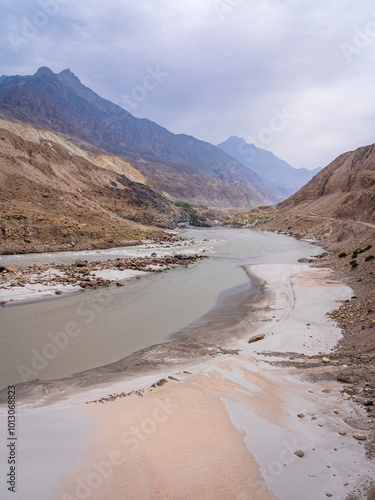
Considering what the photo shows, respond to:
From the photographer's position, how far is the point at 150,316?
1310 cm

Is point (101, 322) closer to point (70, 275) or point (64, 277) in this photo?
point (64, 277)

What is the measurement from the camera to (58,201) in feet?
126

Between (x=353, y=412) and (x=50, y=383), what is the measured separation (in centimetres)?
685

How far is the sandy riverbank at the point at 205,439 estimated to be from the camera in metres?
3.51

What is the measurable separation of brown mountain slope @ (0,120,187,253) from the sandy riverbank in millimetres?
26353

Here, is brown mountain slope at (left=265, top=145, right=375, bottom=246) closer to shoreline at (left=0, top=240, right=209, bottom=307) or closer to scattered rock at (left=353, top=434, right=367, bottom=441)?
shoreline at (left=0, top=240, right=209, bottom=307)

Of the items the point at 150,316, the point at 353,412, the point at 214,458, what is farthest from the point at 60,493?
the point at 150,316

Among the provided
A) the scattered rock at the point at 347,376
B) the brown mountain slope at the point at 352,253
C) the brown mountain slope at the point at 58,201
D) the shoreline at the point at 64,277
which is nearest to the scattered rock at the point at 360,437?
the brown mountain slope at the point at 352,253

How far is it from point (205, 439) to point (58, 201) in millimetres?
39410

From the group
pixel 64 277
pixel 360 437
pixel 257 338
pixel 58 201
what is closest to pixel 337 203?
pixel 58 201

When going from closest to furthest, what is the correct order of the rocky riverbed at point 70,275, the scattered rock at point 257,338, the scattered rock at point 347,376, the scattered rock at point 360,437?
the scattered rock at point 360,437 < the scattered rock at point 347,376 < the scattered rock at point 257,338 < the rocky riverbed at point 70,275

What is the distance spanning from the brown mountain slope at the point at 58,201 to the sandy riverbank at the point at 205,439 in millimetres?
26353

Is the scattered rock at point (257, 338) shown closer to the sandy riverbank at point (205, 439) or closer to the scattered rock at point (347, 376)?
the sandy riverbank at point (205, 439)

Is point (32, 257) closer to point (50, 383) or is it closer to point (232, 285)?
point (232, 285)
